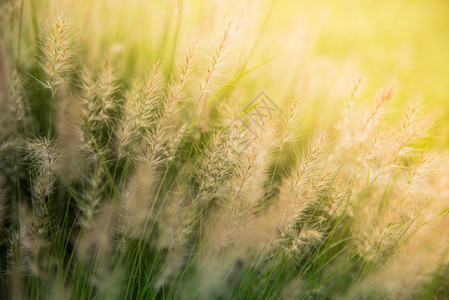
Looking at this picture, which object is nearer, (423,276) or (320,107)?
(423,276)

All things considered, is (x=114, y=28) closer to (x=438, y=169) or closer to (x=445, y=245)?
(x=438, y=169)

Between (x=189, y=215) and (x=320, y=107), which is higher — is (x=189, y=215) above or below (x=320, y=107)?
below

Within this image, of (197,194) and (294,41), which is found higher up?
(294,41)

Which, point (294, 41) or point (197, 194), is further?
point (294, 41)

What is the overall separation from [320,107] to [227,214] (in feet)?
5.09

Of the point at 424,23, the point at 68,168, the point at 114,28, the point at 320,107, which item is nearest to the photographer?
the point at 68,168

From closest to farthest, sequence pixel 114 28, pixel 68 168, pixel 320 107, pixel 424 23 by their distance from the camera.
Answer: pixel 68 168, pixel 114 28, pixel 320 107, pixel 424 23

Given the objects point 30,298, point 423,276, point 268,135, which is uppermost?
point 268,135

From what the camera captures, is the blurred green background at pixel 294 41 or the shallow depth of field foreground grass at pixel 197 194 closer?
the shallow depth of field foreground grass at pixel 197 194

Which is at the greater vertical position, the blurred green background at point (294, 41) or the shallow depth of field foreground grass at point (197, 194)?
the blurred green background at point (294, 41)

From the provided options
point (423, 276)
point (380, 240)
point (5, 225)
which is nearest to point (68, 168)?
point (5, 225)

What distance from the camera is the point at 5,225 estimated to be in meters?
1.56

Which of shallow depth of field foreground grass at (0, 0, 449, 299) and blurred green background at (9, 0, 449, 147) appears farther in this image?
blurred green background at (9, 0, 449, 147)

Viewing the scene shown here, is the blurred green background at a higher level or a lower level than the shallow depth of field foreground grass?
higher
